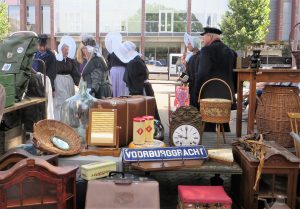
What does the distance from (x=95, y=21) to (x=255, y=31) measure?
1296 cm

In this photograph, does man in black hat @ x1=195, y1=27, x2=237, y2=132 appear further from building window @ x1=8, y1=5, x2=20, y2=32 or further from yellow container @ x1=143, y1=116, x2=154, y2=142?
building window @ x1=8, y1=5, x2=20, y2=32

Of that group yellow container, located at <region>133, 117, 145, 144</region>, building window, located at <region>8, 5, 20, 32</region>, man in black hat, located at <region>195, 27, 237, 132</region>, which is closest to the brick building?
building window, located at <region>8, 5, 20, 32</region>

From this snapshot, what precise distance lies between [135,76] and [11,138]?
7.39ft

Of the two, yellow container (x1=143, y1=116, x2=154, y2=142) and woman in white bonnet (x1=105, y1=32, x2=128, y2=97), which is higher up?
woman in white bonnet (x1=105, y1=32, x2=128, y2=97)

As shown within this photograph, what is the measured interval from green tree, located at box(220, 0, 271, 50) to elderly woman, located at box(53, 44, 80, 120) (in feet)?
66.8

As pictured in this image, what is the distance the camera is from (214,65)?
183 inches

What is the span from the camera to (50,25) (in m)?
32.3

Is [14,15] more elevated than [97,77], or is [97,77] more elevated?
[14,15]

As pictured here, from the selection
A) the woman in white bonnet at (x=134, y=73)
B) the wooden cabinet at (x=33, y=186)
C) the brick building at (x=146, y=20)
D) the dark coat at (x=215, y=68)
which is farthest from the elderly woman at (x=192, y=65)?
the brick building at (x=146, y=20)

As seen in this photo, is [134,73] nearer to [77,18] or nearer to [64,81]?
[64,81]

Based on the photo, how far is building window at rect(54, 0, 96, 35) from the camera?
31797mm

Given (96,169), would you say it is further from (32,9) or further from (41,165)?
(32,9)

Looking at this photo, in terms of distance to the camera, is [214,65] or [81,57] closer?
[214,65]

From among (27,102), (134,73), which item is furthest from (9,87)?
(134,73)
